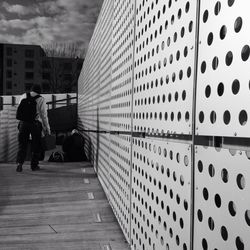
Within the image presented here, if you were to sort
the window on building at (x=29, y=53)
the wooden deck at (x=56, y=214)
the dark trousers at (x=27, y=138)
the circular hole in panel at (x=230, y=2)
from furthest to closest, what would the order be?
the window on building at (x=29, y=53), the dark trousers at (x=27, y=138), the wooden deck at (x=56, y=214), the circular hole in panel at (x=230, y=2)

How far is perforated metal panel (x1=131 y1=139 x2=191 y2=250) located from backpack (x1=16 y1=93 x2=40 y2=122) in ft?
16.8

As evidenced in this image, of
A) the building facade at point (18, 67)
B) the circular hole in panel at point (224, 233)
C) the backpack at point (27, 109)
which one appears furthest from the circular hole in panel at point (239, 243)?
the building facade at point (18, 67)

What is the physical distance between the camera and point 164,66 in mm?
2342

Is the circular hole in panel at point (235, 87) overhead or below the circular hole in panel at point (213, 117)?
overhead

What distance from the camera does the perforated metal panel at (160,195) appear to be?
1929 millimetres

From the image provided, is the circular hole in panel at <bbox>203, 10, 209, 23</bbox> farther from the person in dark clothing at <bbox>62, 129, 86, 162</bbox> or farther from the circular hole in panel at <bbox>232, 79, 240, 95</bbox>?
the person in dark clothing at <bbox>62, 129, 86, 162</bbox>

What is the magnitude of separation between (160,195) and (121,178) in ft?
5.71

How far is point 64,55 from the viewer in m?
52.4

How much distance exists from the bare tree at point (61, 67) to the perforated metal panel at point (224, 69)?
4454 cm

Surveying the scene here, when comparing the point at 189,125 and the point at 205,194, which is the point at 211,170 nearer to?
the point at 205,194

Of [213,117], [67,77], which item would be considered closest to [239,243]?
[213,117]

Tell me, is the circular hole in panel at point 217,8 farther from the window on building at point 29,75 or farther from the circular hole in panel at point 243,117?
the window on building at point 29,75

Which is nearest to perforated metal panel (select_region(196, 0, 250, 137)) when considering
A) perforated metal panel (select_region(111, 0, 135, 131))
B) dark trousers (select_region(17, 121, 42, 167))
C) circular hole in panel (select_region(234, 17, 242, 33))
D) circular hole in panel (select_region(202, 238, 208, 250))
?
circular hole in panel (select_region(234, 17, 242, 33))

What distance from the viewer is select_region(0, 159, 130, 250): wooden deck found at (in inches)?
148
